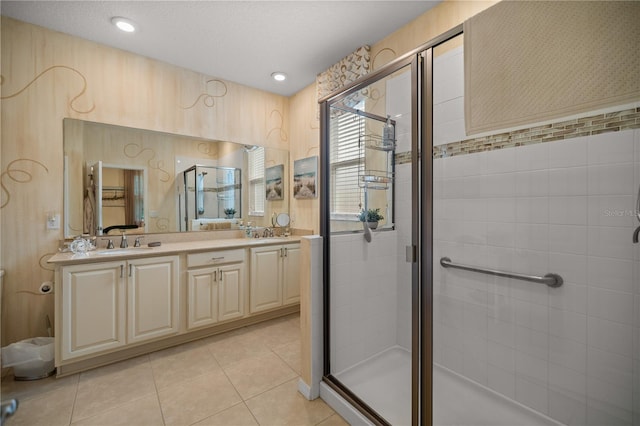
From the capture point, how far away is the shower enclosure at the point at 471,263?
4.39 ft

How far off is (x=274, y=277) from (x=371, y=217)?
1560 mm

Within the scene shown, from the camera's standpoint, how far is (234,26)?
2.36 meters

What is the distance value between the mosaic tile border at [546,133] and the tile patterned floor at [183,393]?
1.66m

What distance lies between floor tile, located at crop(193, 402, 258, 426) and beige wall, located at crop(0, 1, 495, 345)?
68.7 inches

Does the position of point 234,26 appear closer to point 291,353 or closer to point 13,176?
point 13,176

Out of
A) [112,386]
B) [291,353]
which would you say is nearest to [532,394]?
[291,353]

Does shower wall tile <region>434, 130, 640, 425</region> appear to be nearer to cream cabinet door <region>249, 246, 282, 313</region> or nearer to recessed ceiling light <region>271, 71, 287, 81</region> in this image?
cream cabinet door <region>249, 246, 282, 313</region>

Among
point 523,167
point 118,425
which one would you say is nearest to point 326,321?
point 118,425

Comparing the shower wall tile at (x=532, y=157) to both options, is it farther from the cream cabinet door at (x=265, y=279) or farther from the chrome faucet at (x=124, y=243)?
the chrome faucet at (x=124, y=243)

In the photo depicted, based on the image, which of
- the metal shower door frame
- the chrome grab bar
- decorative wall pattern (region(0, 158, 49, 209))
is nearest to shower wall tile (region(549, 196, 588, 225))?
the chrome grab bar

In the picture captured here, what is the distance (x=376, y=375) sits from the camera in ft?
5.90

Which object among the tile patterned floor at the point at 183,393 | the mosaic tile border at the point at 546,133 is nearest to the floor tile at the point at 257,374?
the tile patterned floor at the point at 183,393

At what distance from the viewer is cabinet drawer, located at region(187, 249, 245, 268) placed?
8.43 ft

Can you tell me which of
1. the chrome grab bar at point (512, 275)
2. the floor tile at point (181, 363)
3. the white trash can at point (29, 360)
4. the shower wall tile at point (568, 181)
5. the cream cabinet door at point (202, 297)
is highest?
the shower wall tile at point (568, 181)
